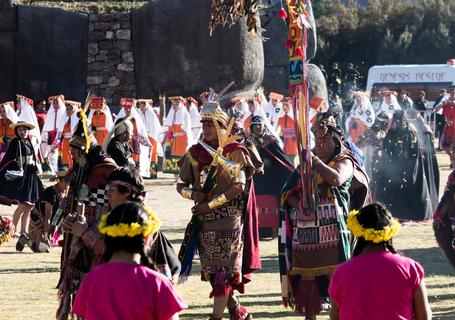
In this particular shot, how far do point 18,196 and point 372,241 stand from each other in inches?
432

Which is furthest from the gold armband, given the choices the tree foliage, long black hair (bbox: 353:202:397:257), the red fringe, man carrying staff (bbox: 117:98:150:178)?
the tree foliage

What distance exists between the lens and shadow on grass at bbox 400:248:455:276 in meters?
13.3

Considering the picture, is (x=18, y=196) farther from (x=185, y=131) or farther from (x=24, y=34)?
(x=24, y=34)

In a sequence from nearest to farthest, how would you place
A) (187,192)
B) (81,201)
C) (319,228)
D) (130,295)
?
(130,295) < (81,201) < (319,228) < (187,192)

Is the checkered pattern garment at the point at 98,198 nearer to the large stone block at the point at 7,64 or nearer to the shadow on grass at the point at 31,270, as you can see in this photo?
the shadow on grass at the point at 31,270

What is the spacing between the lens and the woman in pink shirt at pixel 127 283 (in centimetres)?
552

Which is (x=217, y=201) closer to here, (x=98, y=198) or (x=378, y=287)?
(x=98, y=198)

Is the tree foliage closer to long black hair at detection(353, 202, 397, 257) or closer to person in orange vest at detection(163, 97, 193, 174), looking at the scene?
person in orange vest at detection(163, 97, 193, 174)

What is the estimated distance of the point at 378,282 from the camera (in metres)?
5.85

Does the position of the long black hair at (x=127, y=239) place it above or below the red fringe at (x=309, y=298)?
above

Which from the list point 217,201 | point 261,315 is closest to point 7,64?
point 261,315

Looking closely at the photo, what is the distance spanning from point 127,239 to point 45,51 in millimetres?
26882

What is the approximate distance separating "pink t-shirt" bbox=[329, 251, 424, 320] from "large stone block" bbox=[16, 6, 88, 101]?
2666 centimetres

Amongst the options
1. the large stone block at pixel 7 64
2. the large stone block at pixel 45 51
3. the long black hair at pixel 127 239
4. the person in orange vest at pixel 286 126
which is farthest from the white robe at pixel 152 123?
the long black hair at pixel 127 239
